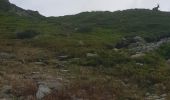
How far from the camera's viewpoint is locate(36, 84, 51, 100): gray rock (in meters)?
19.5

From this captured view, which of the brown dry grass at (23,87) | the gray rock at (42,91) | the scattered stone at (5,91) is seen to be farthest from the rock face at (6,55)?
the gray rock at (42,91)

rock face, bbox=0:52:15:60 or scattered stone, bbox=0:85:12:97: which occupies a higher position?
scattered stone, bbox=0:85:12:97

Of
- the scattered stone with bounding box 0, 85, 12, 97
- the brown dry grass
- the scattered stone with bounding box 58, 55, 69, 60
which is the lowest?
the scattered stone with bounding box 58, 55, 69, 60

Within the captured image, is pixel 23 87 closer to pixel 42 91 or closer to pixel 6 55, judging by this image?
pixel 42 91

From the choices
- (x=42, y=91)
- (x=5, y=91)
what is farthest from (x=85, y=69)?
(x=5, y=91)

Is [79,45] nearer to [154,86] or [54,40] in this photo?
[54,40]

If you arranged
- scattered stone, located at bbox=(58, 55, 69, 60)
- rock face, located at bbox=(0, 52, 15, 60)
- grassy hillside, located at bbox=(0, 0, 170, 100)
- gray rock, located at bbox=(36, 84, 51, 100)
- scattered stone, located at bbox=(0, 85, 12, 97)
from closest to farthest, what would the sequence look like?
gray rock, located at bbox=(36, 84, 51, 100) < scattered stone, located at bbox=(0, 85, 12, 97) < grassy hillside, located at bbox=(0, 0, 170, 100) < rock face, located at bbox=(0, 52, 15, 60) < scattered stone, located at bbox=(58, 55, 69, 60)

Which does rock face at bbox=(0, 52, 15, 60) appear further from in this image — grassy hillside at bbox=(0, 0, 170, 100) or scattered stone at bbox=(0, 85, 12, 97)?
scattered stone at bbox=(0, 85, 12, 97)

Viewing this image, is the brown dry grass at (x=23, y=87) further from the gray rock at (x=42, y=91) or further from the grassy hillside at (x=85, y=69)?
the gray rock at (x=42, y=91)

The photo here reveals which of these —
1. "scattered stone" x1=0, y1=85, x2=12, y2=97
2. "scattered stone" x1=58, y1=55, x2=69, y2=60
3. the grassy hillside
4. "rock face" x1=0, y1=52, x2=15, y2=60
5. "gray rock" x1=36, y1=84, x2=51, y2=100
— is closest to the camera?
"gray rock" x1=36, y1=84, x2=51, y2=100

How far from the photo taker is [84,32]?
6097 centimetres

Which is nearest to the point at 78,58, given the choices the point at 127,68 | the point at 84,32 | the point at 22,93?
the point at 127,68

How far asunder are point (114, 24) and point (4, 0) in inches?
921

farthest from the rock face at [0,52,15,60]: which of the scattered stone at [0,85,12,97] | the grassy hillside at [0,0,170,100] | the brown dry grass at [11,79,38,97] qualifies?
the scattered stone at [0,85,12,97]
